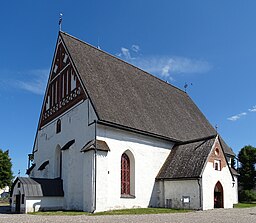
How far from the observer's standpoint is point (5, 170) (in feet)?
193

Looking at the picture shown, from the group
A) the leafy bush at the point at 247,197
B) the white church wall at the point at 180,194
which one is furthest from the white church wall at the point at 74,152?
the leafy bush at the point at 247,197

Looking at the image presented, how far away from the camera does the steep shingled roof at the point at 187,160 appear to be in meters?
27.6

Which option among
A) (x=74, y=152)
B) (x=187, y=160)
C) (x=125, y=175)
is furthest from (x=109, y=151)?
(x=187, y=160)

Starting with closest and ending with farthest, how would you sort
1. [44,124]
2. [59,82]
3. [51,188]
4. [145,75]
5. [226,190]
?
[51,188] < [226,190] < [59,82] < [44,124] < [145,75]

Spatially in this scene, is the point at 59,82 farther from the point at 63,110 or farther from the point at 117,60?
the point at 117,60

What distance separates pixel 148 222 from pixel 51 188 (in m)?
13.4

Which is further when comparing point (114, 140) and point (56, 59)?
point (56, 59)

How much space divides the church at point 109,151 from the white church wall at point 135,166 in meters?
0.07

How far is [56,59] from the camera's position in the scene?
33094 mm

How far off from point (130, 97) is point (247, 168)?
34333 millimetres

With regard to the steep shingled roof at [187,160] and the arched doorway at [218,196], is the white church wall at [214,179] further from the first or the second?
the steep shingled roof at [187,160]

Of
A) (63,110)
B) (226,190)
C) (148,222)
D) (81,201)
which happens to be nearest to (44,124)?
(63,110)

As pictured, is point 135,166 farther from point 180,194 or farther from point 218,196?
point 218,196

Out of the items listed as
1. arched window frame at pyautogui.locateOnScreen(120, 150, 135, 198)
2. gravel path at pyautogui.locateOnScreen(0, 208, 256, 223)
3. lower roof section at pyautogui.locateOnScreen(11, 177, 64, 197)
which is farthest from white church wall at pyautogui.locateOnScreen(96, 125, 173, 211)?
gravel path at pyautogui.locateOnScreen(0, 208, 256, 223)
